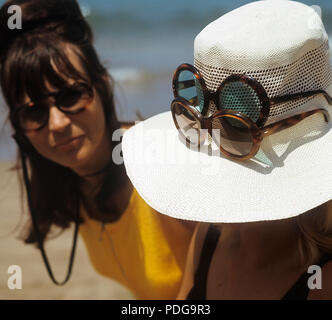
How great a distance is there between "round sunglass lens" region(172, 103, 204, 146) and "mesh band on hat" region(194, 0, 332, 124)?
130mm

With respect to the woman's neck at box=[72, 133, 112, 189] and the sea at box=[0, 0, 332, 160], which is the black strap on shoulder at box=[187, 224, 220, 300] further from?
the sea at box=[0, 0, 332, 160]

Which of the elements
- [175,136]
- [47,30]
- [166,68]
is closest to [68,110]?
[47,30]

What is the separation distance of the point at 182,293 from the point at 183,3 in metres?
13.2

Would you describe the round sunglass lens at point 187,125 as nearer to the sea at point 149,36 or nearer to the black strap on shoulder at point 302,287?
the black strap on shoulder at point 302,287

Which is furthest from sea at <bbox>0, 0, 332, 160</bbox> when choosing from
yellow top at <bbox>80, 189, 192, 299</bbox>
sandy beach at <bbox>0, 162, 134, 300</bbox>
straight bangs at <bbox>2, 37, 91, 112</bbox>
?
straight bangs at <bbox>2, 37, 91, 112</bbox>

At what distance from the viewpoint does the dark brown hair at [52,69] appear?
2041mm

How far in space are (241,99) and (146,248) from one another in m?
1.20

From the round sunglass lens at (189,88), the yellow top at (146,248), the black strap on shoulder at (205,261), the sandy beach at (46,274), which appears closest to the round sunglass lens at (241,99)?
the round sunglass lens at (189,88)

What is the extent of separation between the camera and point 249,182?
1.23 meters

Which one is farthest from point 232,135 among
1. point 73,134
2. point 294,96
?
point 73,134

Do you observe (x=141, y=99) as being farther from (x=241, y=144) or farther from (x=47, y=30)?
(x=241, y=144)

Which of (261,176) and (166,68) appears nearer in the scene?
(261,176)

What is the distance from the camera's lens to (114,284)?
3863mm

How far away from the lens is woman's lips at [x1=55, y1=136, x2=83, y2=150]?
2096 mm
